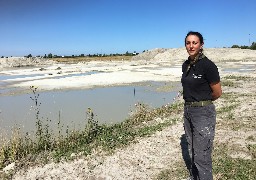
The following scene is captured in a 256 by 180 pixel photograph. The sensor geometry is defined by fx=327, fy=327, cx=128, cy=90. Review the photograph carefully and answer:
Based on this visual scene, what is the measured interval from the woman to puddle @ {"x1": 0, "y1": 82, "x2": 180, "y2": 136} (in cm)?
532

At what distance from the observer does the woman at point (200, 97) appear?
4.55 metres

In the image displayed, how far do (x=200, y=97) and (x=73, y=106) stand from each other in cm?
1087

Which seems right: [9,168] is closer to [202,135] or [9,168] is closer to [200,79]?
[202,135]

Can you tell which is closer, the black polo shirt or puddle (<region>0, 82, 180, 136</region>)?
the black polo shirt

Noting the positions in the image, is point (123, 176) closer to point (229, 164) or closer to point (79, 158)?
point (79, 158)

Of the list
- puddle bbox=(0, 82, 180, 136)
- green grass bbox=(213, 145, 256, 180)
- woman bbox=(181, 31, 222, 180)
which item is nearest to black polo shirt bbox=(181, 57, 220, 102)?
woman bbox=(181, 31, 222, 180)

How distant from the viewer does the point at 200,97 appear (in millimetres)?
4691

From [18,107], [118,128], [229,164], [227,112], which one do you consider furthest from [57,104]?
[229,164]

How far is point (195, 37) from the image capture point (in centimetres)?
459

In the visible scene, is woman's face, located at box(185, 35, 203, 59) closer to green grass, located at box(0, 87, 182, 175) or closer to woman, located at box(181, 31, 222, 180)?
woman, located at box(181, 31, 222, 180)

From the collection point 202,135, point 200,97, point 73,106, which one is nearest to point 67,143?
point 202,135

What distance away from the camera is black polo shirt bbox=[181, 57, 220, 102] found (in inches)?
177

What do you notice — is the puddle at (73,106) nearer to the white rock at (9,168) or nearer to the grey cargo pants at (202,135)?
the white rock at (9,168)

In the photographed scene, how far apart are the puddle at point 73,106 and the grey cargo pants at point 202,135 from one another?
530 cm
